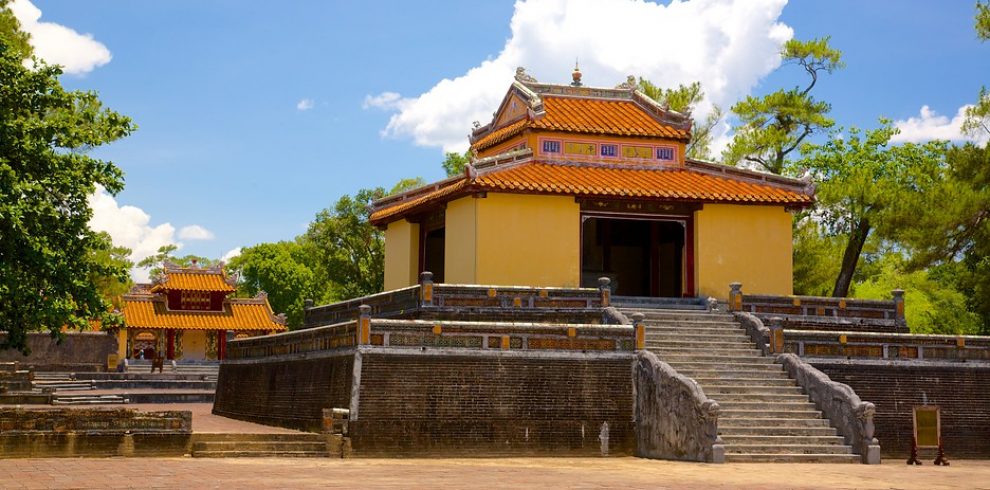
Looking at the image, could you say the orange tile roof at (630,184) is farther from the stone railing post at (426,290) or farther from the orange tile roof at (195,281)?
the orange tile roof at (195,281)

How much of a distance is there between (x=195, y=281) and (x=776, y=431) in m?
39.3

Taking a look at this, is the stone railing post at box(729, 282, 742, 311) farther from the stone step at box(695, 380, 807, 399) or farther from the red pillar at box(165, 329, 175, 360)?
the red pillar at box(165, 329, 175, 360)

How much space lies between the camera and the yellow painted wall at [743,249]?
2728 cm

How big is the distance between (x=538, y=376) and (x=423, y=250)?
997 cm

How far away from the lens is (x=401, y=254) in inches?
1219

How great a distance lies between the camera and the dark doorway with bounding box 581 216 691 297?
3009 cm

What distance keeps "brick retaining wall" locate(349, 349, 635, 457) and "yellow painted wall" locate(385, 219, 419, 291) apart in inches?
389

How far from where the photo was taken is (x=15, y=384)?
1366 inches

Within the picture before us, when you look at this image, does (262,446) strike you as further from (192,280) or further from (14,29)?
(192,280)

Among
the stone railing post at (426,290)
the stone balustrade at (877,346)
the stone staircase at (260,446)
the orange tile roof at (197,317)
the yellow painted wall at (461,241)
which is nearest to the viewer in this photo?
the stone staircase at (260,446)

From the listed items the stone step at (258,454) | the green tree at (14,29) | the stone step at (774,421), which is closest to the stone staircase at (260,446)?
the stone step at (258,454)

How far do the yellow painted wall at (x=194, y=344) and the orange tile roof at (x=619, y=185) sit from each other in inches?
1172

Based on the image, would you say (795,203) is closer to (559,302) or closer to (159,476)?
(559,302)

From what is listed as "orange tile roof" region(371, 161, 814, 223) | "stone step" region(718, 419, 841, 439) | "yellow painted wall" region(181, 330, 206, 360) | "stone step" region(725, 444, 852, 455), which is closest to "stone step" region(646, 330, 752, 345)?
"stone step" region(718, 419, 841, 439)
